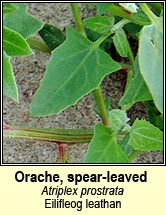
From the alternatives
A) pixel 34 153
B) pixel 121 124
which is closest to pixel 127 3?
pixel 121 124

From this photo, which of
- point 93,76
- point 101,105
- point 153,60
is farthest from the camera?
point 101,105

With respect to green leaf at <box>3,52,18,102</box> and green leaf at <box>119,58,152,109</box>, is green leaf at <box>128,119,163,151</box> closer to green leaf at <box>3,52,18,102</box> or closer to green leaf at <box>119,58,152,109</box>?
green leaf at <box>119,58,152,109</box>

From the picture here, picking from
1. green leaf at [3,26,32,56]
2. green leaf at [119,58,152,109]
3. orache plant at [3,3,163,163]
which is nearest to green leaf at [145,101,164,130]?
orache plant at [3,3,163,163]

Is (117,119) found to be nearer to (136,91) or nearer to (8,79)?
(136,91)

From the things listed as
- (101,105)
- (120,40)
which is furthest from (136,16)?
(101,105)

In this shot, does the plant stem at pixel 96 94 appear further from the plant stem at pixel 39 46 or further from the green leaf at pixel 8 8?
the green leaf at pixel 8 8
